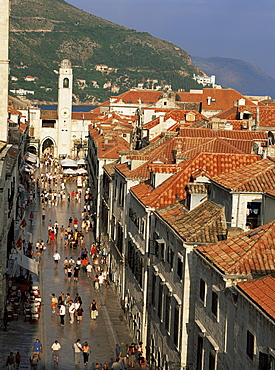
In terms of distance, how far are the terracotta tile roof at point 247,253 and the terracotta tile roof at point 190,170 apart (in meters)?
10.8

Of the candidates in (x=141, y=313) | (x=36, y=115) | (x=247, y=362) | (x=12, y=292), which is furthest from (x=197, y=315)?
(x=36, y=115)

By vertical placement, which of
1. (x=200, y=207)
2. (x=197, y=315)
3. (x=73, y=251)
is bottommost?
(x=73, y=251)

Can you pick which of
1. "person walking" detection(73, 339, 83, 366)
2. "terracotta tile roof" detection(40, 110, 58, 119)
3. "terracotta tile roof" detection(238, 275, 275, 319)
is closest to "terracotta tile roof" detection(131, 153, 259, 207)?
"person walking" detection(73, 339, 83, 366)

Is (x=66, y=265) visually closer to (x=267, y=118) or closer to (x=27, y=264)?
(x=27, y=264)

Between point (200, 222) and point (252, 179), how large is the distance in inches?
96.6

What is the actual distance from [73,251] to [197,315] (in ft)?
112

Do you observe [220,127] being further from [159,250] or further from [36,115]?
[36,115]

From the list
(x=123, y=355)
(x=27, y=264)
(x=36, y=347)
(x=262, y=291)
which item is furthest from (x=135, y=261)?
(x=262, y=291)

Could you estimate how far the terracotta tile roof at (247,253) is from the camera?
23.0 metres

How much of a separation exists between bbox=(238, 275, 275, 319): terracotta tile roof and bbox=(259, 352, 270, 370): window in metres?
1.12

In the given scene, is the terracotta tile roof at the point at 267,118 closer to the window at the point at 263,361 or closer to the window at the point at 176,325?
the window at the point at 176,325

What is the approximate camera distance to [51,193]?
3497 inches

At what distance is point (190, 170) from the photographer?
3750cm

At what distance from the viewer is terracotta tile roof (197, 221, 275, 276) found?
75.4 ft
